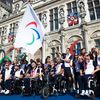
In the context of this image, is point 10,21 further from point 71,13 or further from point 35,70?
point 35,70

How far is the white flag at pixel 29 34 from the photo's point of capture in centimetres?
884

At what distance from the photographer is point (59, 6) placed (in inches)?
773

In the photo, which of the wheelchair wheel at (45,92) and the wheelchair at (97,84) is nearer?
the wheelchair at (97,84)

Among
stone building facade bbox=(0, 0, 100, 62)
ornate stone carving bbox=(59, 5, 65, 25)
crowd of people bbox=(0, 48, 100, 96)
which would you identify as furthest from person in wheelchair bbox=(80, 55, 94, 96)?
ornate stone carving bbox=(59, 5, 65, 25)

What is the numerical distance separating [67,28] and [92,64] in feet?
37.7

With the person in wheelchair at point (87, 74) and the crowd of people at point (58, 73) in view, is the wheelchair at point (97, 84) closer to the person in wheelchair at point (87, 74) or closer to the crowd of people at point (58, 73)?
the crowd of people at point (58, 73)

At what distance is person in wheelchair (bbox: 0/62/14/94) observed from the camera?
9062 mm

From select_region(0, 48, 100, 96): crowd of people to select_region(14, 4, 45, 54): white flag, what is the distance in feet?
3.16

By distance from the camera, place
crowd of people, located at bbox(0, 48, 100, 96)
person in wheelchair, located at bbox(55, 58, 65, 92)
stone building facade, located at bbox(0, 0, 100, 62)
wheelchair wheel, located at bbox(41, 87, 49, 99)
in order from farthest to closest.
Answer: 1. stone building facade, located at bbox(0, 0, 100, 62)
2. person in wheelchair, located at bbox(55, 58, 65, 92)
3. wheelchair wheel, located at bbox(41, 87, 49, 99)
4. crowd of people, located at bbox(0, 48, 100, 96)

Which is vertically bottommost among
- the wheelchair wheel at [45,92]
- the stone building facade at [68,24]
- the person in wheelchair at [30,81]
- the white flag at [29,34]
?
the wheelchair wheel at [45,92]

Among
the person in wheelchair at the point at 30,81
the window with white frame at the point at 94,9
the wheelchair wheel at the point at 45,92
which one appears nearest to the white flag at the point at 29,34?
the person in wheelchair at the point at 30,81

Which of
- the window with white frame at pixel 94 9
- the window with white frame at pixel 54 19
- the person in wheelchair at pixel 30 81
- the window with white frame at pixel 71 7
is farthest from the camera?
the window with white frame at pixel 54 19

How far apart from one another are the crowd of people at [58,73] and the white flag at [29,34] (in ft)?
3.16

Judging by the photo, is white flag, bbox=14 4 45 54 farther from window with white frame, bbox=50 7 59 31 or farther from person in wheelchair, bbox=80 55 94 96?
window with white frame, bbox=50 7 59 31
